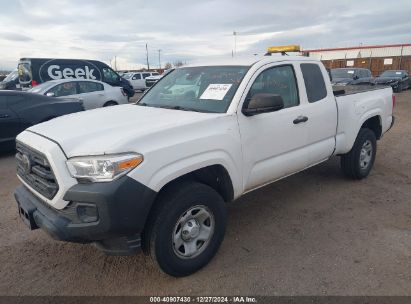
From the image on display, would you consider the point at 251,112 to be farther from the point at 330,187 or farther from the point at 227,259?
the point at 330,187

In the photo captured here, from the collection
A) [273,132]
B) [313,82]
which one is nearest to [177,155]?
[273,132]

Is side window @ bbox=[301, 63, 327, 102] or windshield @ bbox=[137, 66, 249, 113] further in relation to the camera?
side window @ bbox=[301, 63, 327, 102]

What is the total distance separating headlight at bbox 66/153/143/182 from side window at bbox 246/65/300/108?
1.56m

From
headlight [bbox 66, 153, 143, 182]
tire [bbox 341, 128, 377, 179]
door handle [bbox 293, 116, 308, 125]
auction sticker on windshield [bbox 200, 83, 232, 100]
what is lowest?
tire [bbox 341, 128, 377, 179]

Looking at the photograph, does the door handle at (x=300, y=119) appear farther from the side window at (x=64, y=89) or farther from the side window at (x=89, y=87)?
the side window at (x=89, y=87)

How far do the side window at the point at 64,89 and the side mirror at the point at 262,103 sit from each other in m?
8.41

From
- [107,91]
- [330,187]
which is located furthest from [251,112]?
[107,91]

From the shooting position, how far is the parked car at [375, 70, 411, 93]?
765 inches

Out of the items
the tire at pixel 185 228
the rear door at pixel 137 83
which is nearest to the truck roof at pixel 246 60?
the tire at pixel 185 228

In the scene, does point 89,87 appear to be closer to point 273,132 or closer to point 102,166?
point 273,132

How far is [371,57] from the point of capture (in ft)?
117

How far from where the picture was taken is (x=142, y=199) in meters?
2.43

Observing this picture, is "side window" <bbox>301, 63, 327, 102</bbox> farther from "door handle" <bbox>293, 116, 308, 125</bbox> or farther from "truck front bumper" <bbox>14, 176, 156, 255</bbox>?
"truck front bumper" <bbox>14, 176, 156, 255</bbox>

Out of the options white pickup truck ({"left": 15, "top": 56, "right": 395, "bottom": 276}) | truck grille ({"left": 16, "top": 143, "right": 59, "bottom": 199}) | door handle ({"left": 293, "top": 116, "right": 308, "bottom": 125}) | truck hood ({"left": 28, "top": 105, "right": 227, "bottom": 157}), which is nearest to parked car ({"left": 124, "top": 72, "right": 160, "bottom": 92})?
white pickup truck ({"left": 15, "top": 56, "right": 395, "bottom": 276})
